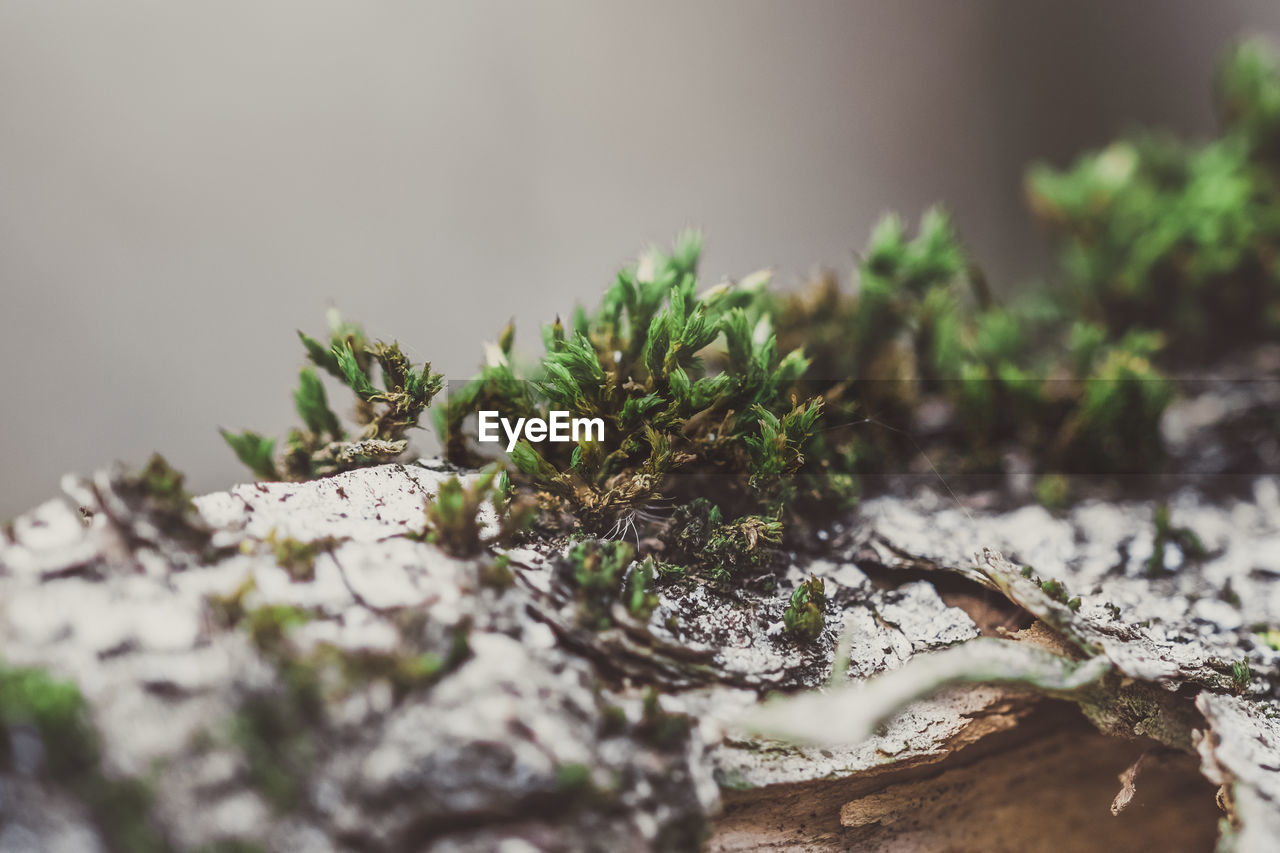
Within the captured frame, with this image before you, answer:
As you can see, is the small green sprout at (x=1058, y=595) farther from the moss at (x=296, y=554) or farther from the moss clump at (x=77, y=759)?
the moss clump at (x=77, y=759)

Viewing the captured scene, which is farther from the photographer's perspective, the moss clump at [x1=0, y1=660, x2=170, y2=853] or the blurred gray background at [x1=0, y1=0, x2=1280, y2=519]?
the blurred gray background at [x1=0, y1=0, x2=1280, y2=519]

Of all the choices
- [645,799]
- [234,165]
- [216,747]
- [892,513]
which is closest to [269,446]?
[216,747]

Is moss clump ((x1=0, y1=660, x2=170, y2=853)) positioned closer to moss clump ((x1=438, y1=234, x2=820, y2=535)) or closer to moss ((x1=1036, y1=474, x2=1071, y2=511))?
moss clump ((x1=438, y1=234, x2=820, y2=535))

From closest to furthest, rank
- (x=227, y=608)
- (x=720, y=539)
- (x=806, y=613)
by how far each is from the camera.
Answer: (x=227, y=608), (x=806, y=613), (x=720, y=539)

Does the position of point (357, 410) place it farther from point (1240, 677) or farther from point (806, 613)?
point (1240, 677)

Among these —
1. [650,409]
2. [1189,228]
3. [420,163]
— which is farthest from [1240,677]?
[420,163]

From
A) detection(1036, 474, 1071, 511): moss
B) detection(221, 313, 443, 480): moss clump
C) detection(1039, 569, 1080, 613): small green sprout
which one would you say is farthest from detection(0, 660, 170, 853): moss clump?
detection(1036, 474, 1071, 511): moss
